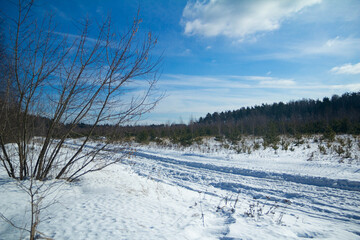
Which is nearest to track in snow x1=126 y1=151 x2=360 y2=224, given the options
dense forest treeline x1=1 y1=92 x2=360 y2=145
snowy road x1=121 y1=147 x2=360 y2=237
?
snowy road x1=121 y1=147 x2=360 y2=237

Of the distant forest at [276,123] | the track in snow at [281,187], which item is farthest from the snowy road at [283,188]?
the distant forest at [276,123]

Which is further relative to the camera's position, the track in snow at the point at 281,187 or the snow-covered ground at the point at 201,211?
the track in snow at the point at 281,187

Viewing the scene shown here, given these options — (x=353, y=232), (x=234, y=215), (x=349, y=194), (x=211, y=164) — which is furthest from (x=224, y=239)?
(x=211, y=164)

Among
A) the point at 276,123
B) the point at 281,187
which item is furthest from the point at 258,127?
the point at 281,187

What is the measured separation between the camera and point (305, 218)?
3838 mm

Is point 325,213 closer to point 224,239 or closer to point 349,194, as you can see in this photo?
point 349,194

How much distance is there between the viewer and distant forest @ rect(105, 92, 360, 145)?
18703 mm

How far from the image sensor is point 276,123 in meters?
24.7

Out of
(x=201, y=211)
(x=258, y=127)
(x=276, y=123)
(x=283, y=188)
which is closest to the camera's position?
(x=201, y=211)

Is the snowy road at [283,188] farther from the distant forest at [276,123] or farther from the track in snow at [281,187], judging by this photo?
the distant forest at [276,123]

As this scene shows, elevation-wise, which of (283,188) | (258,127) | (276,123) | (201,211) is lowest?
(283,188)

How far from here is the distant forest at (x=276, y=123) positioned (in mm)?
18703

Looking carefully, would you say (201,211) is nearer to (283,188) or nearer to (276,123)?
(283,188)

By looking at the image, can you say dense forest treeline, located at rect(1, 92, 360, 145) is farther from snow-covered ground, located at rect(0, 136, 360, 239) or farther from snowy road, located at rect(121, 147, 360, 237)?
snowy road, located at rect(121, 147, 360, 237)
